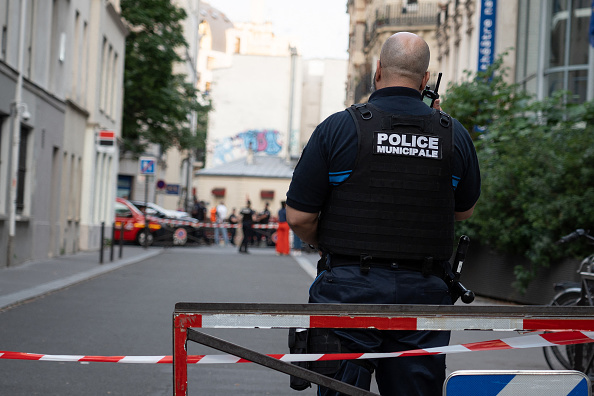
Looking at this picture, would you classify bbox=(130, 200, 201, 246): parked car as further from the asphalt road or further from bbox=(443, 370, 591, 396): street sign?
bbox=(443, 370, 591, 396): street sign

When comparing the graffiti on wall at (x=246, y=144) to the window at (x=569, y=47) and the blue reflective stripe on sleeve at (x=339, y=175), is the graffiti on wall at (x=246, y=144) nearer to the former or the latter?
the window at (x=569, y=47)

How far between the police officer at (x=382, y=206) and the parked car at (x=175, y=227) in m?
33.1

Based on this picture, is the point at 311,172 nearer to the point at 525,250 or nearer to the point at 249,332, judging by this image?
the point at 249,332

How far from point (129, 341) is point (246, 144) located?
83723 mm

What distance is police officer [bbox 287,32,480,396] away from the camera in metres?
3.56

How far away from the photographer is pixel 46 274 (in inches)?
666

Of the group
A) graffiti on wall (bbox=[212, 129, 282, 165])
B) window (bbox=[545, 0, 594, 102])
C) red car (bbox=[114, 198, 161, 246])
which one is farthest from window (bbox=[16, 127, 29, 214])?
graffiti on wall (bbox=[212, 129, 282, 165])

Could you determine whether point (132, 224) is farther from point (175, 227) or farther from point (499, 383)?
point (499, 383)

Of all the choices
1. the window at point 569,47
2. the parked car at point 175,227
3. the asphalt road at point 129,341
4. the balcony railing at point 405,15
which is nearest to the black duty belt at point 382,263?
the asphalt road at point 129,341

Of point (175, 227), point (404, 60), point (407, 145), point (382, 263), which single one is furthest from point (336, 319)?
point (175, 227)

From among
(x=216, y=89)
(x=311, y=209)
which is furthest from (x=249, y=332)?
(x=216, y=89)

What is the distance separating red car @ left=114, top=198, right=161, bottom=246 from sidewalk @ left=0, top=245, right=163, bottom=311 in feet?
37.1

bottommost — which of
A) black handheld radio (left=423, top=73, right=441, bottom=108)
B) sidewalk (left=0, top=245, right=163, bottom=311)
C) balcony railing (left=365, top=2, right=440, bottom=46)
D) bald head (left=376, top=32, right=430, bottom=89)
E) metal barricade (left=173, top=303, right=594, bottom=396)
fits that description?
sidewalk (left=0, top=245, right=163, bottom=311)

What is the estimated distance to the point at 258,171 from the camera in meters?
83.3
